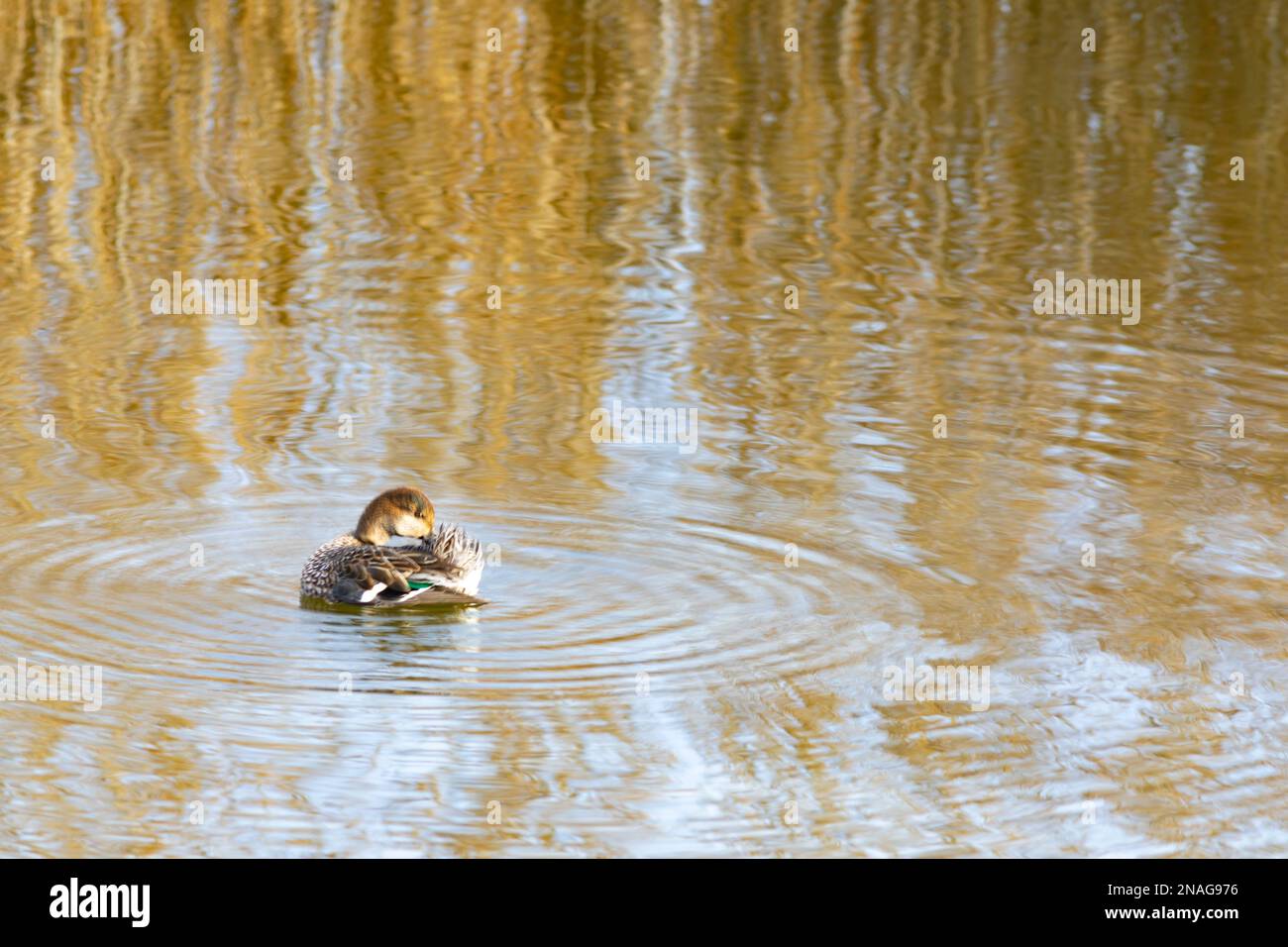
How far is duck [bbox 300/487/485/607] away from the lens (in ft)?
23.0

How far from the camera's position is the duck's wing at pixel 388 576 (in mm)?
7004

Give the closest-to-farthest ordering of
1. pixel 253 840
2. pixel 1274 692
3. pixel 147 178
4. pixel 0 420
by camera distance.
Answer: pixel 253 840 < pixel 1274 692 < pixel 0 420 < pixel 147 178

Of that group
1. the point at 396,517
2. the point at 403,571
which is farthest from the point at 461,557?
the point at 396,517

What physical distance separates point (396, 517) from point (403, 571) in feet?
0.89

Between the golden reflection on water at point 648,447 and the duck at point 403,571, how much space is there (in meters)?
0.11

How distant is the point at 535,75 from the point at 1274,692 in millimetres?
11524

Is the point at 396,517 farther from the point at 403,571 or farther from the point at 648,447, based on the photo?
the point at 648,447

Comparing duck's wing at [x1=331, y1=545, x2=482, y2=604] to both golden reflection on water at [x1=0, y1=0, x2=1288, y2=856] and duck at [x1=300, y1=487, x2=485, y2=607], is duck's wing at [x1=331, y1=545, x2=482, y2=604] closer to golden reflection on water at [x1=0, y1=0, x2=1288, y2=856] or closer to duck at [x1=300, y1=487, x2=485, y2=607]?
duck at [x1=300, y1=487, x2=485, y2=607]

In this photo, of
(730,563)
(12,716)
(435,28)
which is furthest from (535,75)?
(12,716)

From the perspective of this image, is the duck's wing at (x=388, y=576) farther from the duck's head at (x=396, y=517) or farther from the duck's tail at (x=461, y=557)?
the duck's head at (x=396, y=517)

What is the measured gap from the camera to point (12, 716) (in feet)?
20.4

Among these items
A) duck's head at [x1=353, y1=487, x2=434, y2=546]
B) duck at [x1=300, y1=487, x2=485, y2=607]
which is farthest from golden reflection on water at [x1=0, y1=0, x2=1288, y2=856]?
duck's head at [x1=353, y1=487, x2=434, y2=546]

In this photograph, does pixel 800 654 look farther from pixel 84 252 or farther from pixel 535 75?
pixel 535 75

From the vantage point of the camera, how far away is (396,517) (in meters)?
7.29
